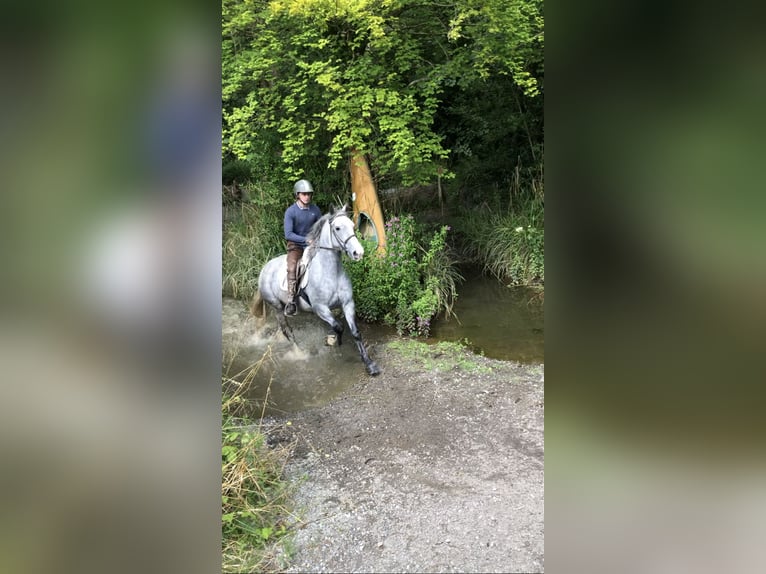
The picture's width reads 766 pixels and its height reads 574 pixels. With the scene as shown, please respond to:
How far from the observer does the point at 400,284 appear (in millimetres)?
5047

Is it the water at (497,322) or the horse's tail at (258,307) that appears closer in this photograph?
the horse's tail at (258,307)

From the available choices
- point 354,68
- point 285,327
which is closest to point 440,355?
point 285,327

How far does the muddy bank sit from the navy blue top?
136cm

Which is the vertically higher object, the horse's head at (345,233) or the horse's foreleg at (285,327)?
the horse's head at (345,233)

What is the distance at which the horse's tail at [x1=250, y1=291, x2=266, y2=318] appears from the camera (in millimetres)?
4609

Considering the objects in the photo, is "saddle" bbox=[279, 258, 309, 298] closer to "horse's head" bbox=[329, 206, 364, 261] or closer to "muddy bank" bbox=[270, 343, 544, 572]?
"horse's head" bbox=[329, 206, 364, 261]

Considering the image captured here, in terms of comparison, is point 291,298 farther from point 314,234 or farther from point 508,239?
point 508,239

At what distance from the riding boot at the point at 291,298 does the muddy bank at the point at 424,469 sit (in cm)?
91

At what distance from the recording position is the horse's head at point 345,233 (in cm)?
409
